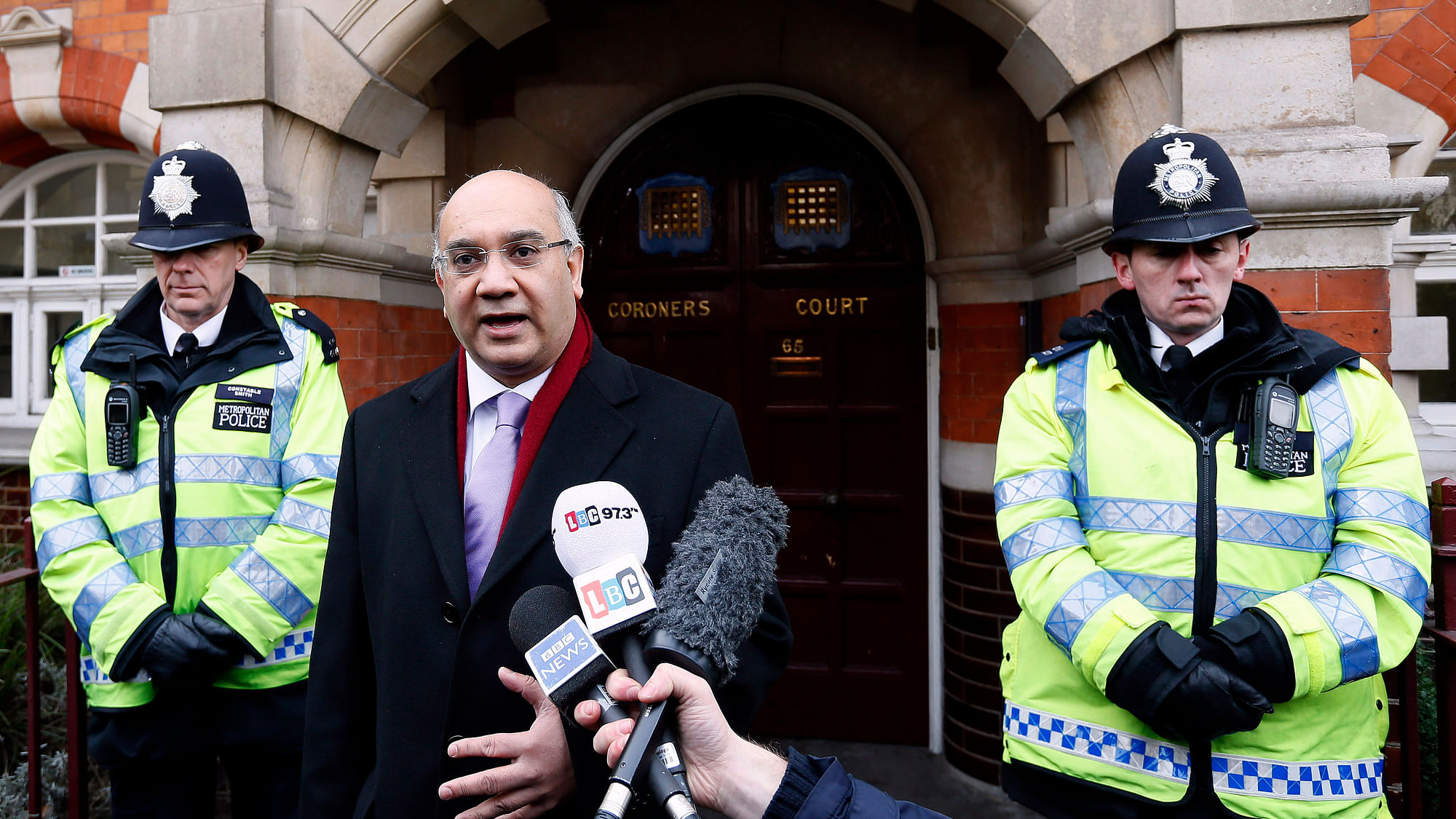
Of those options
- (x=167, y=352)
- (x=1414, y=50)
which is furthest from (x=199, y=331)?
(x=1414, y=50)

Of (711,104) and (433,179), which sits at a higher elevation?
(711,104)

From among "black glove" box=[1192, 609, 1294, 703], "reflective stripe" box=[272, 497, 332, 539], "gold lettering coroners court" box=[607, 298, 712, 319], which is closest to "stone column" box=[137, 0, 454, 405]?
"reflective stripe" box=[272, 497, 332, 539]

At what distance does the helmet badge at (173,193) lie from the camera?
262 centimetres

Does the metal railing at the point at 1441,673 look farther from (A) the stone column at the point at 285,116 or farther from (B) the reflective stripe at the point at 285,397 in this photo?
(A) the stone column at the point at 285,116

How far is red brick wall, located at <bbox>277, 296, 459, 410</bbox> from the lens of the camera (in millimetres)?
3693

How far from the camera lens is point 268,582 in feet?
7.80

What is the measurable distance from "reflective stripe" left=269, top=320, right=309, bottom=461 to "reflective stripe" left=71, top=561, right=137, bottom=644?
0.47 metres

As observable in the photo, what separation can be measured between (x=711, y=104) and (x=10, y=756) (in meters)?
4.21

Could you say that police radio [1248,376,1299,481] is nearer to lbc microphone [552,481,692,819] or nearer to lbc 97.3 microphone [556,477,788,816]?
lbc 97.3 microphone [556,477,788,816]

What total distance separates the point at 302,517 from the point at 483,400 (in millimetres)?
1049

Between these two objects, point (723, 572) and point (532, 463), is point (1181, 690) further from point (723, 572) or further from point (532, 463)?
point (532, 463)

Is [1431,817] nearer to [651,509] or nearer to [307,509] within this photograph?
[651,509]

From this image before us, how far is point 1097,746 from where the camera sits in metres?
1.86

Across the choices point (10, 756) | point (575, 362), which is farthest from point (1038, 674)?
point (10, 756)
